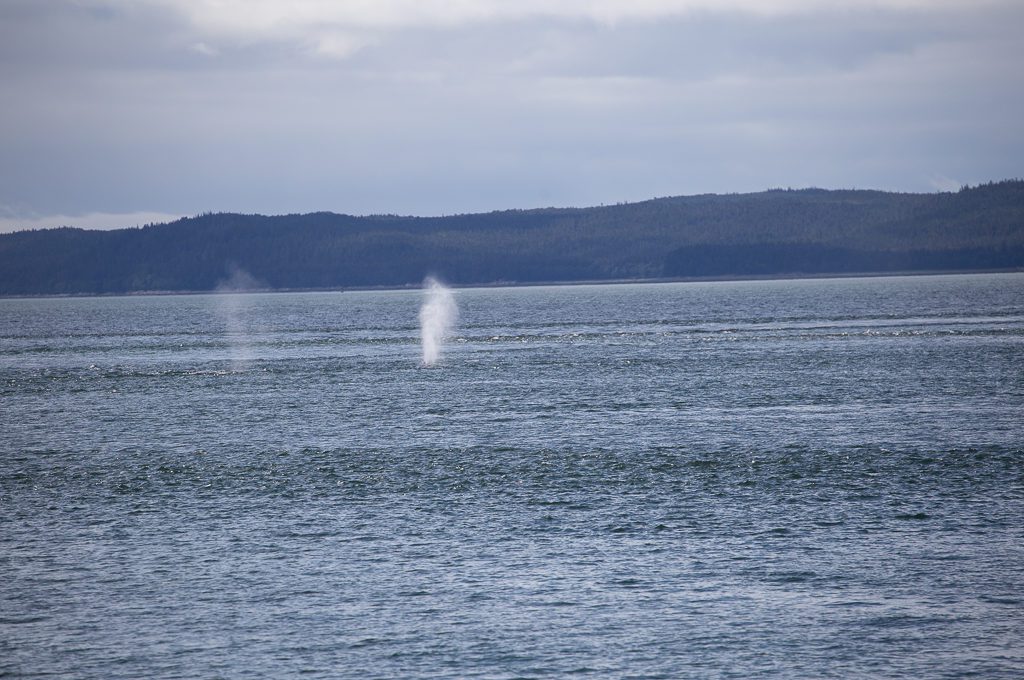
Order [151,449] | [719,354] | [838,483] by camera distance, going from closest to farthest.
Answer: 1. [838,483]
2. [151,449]
3. [719,354]

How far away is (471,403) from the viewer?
79.1 metres

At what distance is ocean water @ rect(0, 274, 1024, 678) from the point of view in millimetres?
28484

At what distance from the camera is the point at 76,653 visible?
28734mm

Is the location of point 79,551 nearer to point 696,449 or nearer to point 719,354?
point 696,449

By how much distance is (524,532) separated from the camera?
39375 mm

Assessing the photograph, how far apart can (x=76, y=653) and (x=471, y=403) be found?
5096 cm

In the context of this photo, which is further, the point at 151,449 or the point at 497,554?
the point at 151,449

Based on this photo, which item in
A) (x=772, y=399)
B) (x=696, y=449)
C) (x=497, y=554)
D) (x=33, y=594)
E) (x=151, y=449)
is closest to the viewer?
(x=33, y=594)

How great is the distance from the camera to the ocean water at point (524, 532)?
28.5m

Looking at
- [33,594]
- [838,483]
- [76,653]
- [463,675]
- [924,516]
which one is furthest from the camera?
[838,483]

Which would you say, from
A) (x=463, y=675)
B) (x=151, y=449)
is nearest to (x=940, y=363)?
(x=151, y=449)

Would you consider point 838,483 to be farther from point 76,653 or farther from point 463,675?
point 76,653

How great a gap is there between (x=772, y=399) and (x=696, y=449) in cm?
2255

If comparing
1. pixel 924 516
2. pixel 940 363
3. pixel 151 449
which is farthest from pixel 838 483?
pixel 940 363
